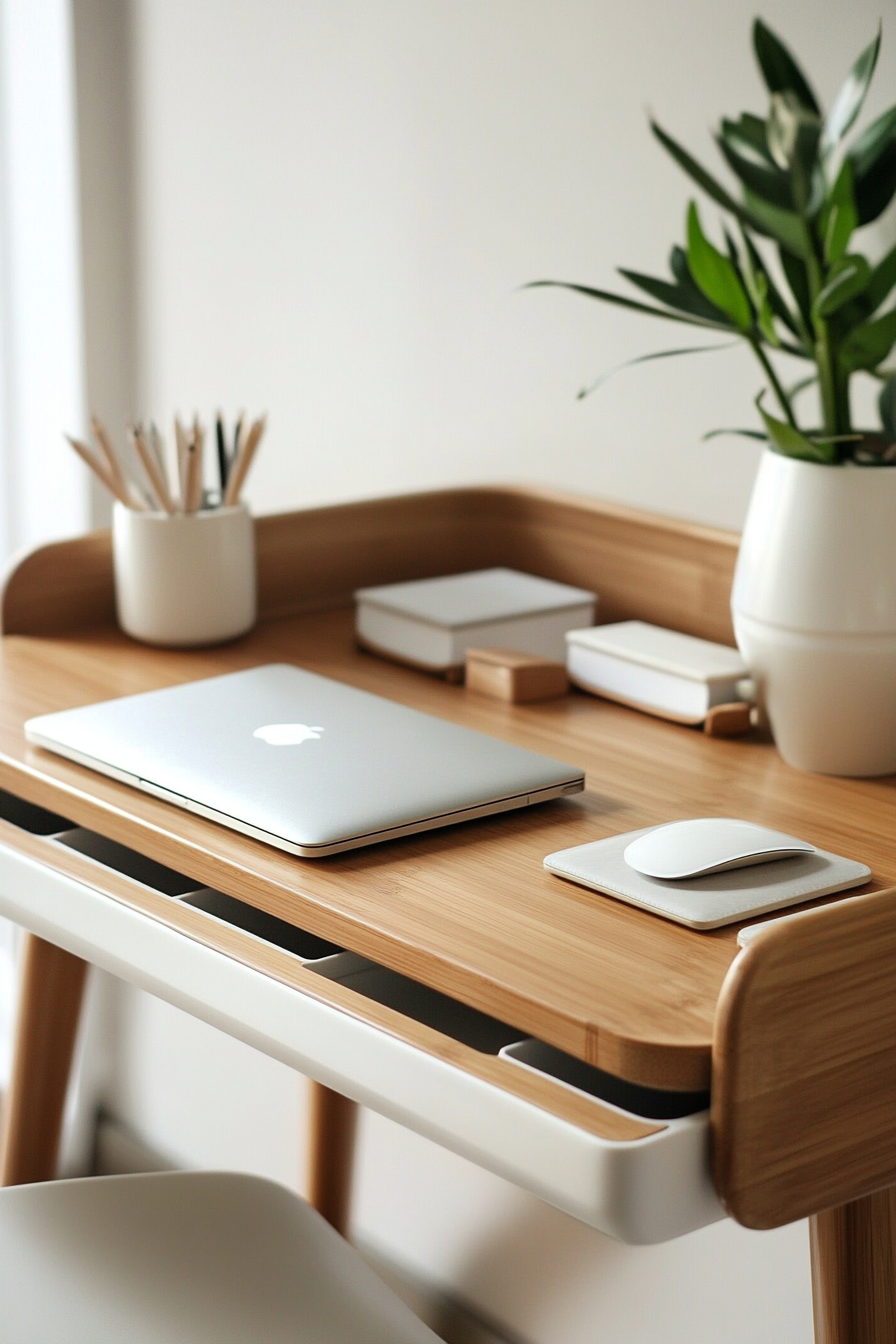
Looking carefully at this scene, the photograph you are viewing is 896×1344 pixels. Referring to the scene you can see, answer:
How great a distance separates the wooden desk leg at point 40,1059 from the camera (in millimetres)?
1535

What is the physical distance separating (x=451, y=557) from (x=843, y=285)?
1.94ft

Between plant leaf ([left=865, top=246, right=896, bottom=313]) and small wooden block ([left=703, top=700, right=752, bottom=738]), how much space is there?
28cm

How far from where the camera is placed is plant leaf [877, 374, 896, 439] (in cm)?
104

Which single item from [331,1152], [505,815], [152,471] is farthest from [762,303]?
[331,1152]

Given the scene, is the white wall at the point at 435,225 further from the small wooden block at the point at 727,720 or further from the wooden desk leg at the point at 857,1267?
the wooden desk leg at the point at 857,1267

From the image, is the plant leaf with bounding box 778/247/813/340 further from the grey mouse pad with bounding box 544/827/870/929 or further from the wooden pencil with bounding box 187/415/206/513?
the wooden pencil with bounding box 187/415/206/513

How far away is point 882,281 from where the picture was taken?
1.00m

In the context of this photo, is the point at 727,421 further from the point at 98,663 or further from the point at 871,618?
the point at 98,663

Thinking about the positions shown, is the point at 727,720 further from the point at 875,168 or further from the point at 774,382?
the point at 875,168

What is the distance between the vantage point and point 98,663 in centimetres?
123

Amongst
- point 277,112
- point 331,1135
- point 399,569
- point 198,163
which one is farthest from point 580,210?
point 331,1135

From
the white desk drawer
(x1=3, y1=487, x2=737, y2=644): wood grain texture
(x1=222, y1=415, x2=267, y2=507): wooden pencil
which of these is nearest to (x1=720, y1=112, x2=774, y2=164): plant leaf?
(x1=3, y1=487, x2=737, y2=644): wood grain texture

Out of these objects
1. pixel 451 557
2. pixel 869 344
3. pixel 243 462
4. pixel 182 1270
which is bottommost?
pixel 182 1270

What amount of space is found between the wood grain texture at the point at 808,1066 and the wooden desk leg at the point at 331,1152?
89 cm
